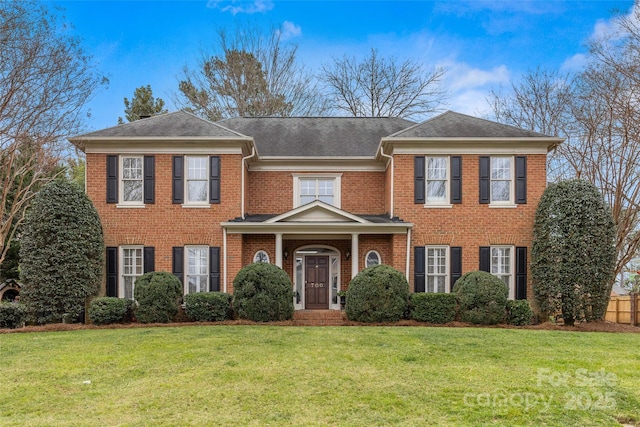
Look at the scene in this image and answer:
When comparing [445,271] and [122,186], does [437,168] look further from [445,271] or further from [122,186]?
[122,186]

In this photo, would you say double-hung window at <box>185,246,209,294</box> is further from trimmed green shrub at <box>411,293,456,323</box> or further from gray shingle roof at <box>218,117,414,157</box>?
trimmed green shrub at <box>411,293,456,323</box>

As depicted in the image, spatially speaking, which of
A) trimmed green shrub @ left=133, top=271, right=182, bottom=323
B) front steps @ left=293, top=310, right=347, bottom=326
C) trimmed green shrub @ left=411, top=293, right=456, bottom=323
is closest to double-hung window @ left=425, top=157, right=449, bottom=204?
trimmed green shrub @ left=411, top=293, right=456, bottom=323

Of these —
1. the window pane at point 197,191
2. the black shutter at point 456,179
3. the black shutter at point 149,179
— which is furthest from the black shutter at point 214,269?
the black shutter at point 456,179

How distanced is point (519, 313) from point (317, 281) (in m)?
6.78

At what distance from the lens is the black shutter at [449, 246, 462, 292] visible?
14.8m

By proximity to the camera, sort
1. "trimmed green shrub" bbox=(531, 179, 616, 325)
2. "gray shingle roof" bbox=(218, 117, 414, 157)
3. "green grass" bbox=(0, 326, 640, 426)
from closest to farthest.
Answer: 1. "green grass" bbox=(0, 326, 640, 426)
2. "trimmed green shrub" bbox=(531, 179, 616, 325)
3. "gray shingle roof" bbox=(218, 117, 414, 157)

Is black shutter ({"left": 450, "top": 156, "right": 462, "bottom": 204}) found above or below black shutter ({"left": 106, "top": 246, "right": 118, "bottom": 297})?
above

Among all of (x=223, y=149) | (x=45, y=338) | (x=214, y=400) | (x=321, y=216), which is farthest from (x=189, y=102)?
(x=214, y=400)

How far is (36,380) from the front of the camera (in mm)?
7059

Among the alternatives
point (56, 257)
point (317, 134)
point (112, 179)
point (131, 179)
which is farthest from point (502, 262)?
point (56, 257)

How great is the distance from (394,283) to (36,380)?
8.85 m

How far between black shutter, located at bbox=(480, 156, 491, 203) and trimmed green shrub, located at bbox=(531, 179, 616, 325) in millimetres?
1937

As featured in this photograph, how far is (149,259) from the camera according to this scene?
14641mm

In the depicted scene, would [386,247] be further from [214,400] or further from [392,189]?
[214,400]
